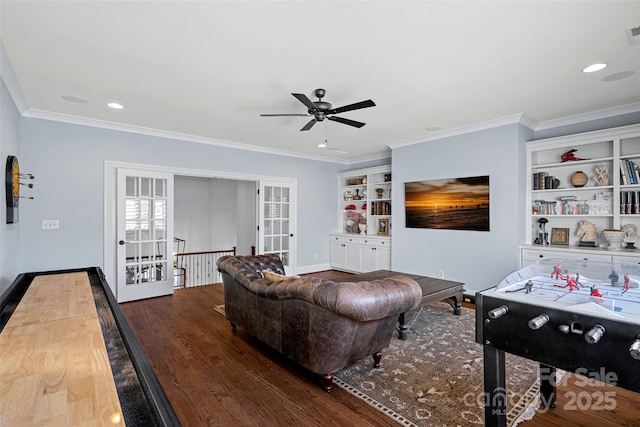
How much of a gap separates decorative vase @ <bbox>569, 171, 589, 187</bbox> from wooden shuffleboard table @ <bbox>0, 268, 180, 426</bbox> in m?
5.18

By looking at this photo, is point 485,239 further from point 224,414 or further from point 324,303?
point 224,414

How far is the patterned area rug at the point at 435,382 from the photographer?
209 centimetres

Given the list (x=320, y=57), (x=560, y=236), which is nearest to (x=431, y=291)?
(x=560, y=236)

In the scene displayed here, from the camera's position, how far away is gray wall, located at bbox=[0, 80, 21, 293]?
2729 millimetres

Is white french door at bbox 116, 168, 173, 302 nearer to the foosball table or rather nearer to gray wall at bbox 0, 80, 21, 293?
gray wall at bbox 0, 80, 21, 293

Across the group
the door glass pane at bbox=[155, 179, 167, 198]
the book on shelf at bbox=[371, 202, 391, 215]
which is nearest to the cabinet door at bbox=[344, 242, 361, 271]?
the book on shelf at bbox=[371, 202, 391, 215]

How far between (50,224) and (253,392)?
373 centimetres

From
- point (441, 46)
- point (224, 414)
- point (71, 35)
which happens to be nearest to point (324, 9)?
point (441, 46)

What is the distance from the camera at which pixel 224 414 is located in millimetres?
2092

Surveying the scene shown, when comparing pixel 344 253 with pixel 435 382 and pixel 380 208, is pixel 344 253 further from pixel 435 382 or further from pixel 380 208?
pixel 435 382

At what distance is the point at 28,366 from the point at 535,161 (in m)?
5.64

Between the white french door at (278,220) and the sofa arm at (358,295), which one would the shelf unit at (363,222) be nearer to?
the white french door at (278,220)

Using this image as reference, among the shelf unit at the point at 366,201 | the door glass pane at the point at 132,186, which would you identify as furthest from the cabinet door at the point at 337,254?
the door glass pane at the point at 132,186

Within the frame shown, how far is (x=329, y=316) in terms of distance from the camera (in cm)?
220
